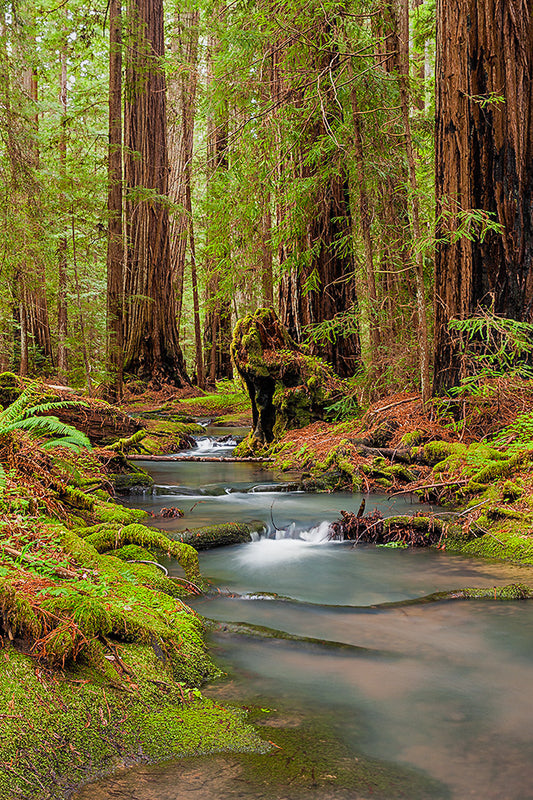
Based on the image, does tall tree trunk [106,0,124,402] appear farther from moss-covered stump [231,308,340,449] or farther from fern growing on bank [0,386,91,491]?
→ fern growing on bank [0,386,91,491]

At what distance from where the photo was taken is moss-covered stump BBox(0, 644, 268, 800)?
66.4 inches

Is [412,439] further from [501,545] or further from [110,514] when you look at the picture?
[110,514]

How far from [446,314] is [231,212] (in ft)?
15.5

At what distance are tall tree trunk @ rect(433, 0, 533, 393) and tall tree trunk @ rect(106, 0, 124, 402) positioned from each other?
307 inches

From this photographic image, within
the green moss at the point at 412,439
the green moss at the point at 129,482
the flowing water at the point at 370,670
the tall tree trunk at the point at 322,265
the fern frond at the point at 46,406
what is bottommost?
the flowing water at the point at 370,670

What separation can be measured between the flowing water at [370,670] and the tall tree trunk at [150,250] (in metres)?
12.0

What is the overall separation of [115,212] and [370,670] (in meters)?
11.6

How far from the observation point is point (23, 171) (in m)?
8.76

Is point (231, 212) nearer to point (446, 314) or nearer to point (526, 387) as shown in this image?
point (446, 314)

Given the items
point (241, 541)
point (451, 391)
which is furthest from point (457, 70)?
point (241, 541)

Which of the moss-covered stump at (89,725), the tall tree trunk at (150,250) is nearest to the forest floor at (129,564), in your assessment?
the moss-covered stump at (89,725)

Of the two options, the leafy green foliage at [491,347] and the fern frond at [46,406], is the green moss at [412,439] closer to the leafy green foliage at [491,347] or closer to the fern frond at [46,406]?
the leafy green foliage at [491,347]

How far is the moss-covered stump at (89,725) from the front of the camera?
169cm

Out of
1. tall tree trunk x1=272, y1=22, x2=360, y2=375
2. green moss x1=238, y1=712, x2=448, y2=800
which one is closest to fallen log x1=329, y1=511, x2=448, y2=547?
green moss x1=238, y1=712, x2=448, y2=800
